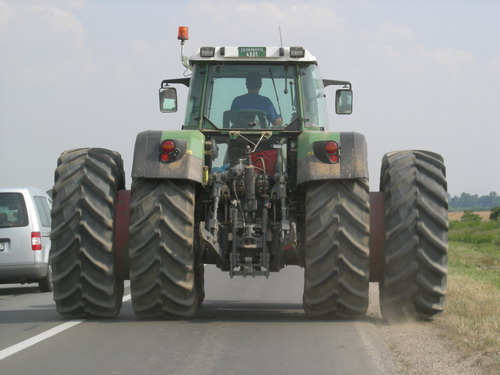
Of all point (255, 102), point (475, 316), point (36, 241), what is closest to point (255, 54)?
point (255, 102)

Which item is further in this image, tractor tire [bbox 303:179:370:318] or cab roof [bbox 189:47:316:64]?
cab roof [bbox 189:47:316:64]

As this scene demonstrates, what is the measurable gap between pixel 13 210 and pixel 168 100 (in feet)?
18.4

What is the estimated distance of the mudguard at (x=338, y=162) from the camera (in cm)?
1081

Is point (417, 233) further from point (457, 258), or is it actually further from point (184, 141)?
point (457, 258)

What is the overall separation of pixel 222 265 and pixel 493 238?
37646 mm

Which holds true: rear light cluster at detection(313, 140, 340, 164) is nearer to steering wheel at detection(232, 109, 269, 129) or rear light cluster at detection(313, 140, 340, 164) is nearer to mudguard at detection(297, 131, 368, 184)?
mudguard at detection(297, 131, 368, 184)

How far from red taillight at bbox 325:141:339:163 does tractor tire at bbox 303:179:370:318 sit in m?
0.25

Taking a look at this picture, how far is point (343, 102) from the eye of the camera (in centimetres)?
1339

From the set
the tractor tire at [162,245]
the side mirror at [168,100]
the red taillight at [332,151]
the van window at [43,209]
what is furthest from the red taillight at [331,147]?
the van window at [43,209]

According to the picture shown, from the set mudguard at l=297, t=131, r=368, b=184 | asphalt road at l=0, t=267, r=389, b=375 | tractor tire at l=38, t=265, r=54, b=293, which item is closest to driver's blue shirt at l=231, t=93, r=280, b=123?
mudguard at l=297, t=131, r=368, b=184

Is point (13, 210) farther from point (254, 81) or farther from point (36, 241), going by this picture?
point (254, 81)

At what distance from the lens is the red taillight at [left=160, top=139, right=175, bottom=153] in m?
10.9

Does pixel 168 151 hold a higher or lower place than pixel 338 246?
higher

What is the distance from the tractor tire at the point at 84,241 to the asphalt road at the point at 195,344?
9.9 inches
